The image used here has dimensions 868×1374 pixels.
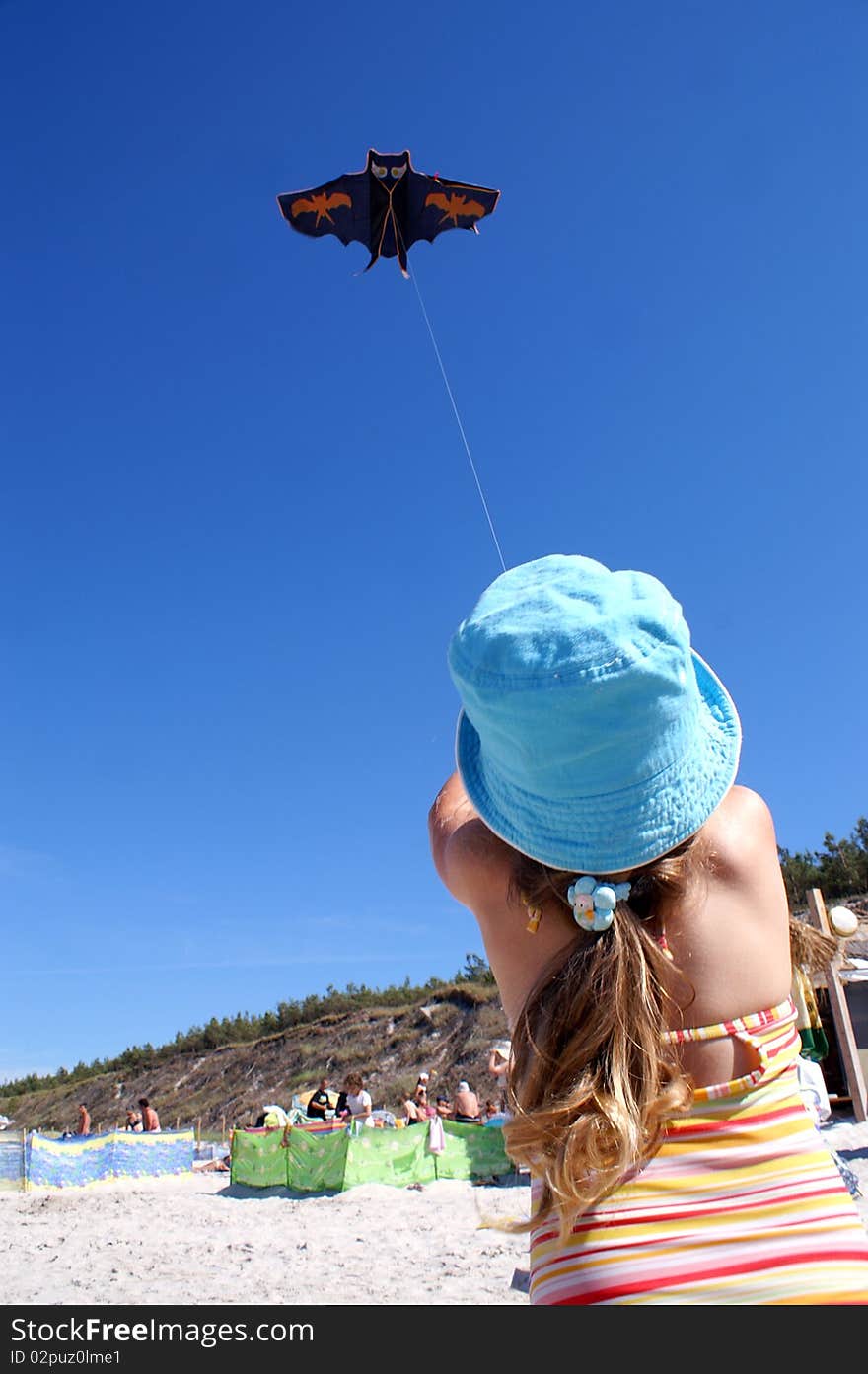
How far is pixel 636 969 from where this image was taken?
1.04 meters

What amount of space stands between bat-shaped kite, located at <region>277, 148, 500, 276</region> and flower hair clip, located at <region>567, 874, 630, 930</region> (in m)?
6.68

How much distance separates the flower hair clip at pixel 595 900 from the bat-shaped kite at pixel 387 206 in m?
6.68

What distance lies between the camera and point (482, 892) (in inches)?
46.9

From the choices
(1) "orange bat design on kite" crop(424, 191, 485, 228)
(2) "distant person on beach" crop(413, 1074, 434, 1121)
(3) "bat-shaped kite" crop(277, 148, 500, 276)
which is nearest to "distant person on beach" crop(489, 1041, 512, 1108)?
(2) "distant person on beach" crop(413, 1074, 434, 1121)

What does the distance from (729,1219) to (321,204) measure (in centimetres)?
740

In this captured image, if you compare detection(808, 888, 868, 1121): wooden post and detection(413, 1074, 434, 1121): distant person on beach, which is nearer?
detection(808, 888, 868, 1121): wooden post

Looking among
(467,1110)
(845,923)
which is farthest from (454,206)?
(467,1110)

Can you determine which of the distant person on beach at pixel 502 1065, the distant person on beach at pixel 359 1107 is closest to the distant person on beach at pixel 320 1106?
the distant person on beach at pixel 359 1107

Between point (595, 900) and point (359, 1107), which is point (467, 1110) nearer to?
point (359, 1107)

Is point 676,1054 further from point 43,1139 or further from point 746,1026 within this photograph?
point 43,1139

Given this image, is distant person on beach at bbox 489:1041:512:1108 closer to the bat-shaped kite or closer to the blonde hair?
the blonde hair

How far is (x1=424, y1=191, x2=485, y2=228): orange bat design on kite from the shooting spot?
6965 millimetres
